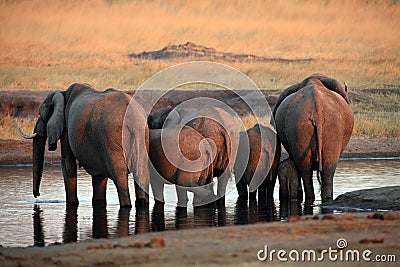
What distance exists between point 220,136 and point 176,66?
3975 cm

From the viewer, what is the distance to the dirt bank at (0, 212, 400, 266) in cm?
1049

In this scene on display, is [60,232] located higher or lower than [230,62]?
lower

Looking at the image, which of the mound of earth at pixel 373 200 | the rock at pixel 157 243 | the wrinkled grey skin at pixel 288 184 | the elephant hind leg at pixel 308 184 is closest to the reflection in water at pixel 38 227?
the rock at pixel 157 243

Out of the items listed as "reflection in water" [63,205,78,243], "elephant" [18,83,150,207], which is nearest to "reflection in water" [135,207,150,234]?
"elephant" [18,83,150,207]

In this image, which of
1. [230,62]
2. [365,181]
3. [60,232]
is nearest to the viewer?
[60,232]

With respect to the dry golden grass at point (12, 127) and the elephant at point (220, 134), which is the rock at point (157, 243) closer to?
the elephant at point (220, 134)

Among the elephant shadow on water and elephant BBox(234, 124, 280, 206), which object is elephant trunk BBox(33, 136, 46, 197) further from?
elephant BBox(234, 124, 280, 206)

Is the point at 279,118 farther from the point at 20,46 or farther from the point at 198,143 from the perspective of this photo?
the point at 20,46

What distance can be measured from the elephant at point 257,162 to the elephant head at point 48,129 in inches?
125

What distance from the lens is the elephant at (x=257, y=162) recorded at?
62.8 ft

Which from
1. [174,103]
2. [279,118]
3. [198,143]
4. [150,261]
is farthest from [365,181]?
[174,103]

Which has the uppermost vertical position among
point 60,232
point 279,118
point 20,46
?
point 20,46

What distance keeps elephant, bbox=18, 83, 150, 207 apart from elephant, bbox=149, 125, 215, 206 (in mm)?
410

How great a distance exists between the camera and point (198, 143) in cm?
1842
